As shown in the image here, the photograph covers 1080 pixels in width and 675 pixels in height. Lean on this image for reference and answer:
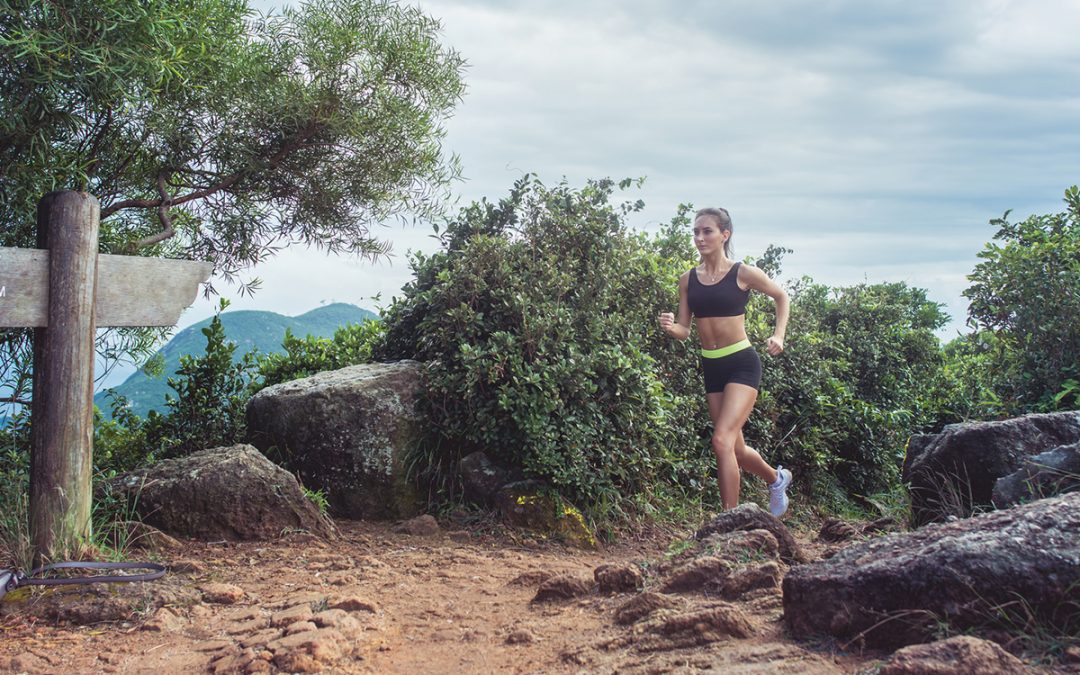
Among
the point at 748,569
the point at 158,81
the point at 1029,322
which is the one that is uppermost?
the point at 158,81

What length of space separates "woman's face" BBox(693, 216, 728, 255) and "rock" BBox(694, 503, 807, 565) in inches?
→ 99.7

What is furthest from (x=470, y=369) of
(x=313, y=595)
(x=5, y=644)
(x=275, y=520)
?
(x=5, y=644)

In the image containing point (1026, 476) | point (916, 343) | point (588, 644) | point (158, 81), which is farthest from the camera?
point (916, 343)

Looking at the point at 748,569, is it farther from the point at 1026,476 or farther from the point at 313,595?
the point at 313,595

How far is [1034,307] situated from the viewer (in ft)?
27.3

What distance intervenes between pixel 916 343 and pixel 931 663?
35.2 feet

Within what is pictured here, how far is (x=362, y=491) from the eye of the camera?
7.40m

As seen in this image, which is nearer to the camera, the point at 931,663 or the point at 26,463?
the point at 931,663

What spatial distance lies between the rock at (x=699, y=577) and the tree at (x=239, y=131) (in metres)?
5.21

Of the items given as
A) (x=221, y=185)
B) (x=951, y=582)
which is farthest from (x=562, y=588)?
(x=221, y=185)

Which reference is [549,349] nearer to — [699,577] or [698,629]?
[699,577]

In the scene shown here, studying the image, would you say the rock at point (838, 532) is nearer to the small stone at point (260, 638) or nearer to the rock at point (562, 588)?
the rock at point (562, 588)

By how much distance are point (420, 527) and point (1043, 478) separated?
445 cm

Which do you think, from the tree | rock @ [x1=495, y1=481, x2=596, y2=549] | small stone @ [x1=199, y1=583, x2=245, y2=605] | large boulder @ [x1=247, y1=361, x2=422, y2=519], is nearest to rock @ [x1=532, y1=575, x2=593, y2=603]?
small stone @ [x1=199, y1=583, x2=245, y2=605]
